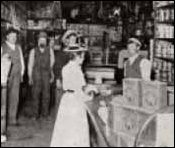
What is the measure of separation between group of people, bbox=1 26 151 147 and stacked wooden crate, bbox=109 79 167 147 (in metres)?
0.44

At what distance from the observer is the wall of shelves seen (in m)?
7.91

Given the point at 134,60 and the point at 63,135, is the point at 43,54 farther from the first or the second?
the point at 63,135

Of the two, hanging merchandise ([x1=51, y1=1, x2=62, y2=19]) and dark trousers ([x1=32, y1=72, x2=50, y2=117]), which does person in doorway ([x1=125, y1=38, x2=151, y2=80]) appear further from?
hanging merchandise ([x1=51, y1=1, x2=62, y2=19])

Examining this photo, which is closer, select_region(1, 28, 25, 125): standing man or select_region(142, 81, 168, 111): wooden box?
select_region(142, 81, 168, 111): wooden box

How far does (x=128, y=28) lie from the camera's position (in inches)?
447

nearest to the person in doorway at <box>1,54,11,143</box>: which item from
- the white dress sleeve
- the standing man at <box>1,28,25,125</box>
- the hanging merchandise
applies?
the standing man at <box>1,28,25,125</box>

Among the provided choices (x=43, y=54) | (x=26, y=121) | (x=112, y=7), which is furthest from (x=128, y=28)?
(x=26, y=121)

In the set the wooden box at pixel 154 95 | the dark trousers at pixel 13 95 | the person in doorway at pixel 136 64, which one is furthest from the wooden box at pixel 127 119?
the dark trousers at pixel 13 95

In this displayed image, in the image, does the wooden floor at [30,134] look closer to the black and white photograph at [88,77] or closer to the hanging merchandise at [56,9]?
the black and white photograph at [88,77]

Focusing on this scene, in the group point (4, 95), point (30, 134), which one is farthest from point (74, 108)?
point (30, 134)

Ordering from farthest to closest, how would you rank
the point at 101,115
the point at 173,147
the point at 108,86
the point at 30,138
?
the point at 30,138
the point at 108,86
the point at 101,115
the point at 173,147

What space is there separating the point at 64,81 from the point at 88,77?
1.98 m

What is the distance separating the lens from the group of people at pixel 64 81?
483cm

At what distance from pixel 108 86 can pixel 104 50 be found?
5.70 m
